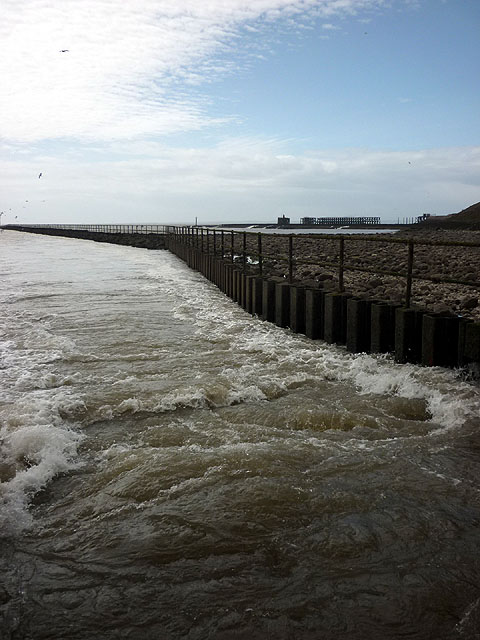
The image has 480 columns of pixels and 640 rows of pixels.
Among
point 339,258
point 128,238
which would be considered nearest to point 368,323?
point 339,258

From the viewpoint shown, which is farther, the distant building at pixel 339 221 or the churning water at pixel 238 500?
A: the distant building at pixel 339 221

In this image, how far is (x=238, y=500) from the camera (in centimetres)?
364

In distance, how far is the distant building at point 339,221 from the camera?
138 metres

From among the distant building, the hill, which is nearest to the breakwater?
the hill

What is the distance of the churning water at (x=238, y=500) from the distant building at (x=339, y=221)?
134 m

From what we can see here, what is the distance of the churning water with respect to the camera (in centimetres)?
259

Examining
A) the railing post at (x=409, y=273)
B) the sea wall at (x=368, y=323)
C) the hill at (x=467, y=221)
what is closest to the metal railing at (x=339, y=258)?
the railing post at (x=409, y=273)

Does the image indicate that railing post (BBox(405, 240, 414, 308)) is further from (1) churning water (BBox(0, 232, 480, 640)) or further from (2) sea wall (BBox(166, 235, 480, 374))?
(1) churning water (BBox(0, 232, 480, 640))

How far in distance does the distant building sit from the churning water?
438ft

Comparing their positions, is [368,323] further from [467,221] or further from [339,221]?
[339,221]

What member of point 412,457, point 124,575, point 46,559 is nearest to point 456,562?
point 412,457

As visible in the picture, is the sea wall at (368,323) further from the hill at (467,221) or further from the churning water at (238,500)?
the hill at (467,221)

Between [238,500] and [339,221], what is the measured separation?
141 metres

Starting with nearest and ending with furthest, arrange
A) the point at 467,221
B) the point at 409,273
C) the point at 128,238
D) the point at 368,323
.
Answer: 1. the point at 409,273
2. the point at 368,323
3. the point at 467,221
4. the point at 128,238
